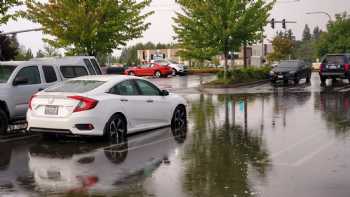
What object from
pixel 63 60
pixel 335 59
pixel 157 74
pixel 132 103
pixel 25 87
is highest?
pixel 63 60

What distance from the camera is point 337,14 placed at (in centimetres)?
7850

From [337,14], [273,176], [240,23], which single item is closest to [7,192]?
[273,176]

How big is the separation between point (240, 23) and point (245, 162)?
84.7ft

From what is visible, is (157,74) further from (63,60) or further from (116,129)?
(116,129)

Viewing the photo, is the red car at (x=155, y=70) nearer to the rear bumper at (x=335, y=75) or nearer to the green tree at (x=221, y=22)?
the green tree at (x=221, y=22)

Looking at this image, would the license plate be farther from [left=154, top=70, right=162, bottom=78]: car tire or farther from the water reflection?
[left=154, top=70, right=162, bottom=78]: car tire

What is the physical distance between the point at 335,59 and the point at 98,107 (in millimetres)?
26240

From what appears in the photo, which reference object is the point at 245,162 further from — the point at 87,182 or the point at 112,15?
the point at 112,15

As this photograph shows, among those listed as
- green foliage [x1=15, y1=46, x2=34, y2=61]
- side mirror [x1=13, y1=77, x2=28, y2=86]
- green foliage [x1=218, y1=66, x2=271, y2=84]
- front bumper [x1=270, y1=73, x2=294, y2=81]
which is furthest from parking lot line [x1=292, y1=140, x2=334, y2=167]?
green foliage [x1=15, y1=46, x2=34, y2=61]

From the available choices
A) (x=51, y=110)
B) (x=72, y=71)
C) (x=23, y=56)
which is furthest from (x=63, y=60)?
(x=23, y=56)

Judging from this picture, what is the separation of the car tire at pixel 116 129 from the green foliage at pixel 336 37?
213 ft

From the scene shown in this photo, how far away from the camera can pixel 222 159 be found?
9672mm

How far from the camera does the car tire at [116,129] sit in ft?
37.8

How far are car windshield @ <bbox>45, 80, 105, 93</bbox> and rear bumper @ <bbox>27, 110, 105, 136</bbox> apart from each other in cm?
77
